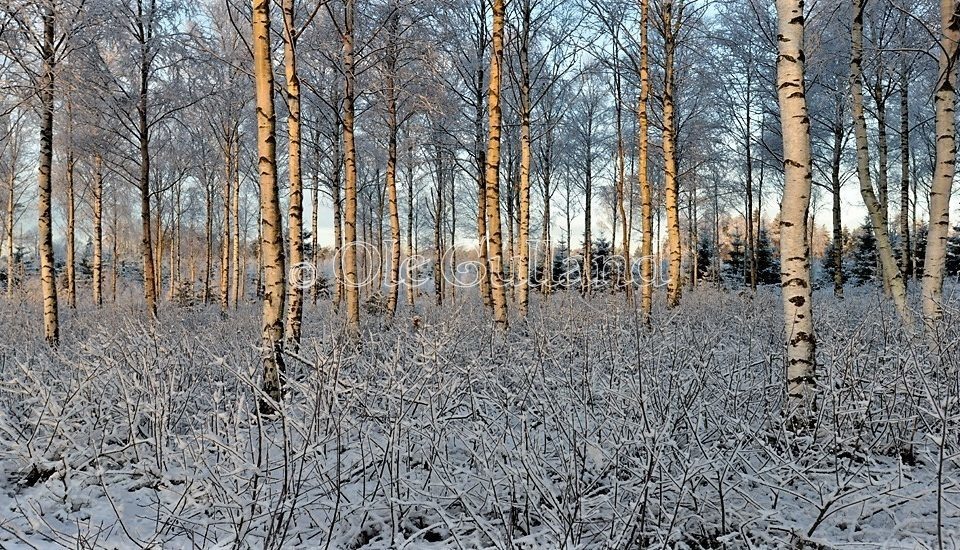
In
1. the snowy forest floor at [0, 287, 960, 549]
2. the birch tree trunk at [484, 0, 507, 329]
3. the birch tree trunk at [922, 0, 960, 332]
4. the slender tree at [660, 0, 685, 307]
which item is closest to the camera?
the snowy forest floor at [0, 287, 960, 549]

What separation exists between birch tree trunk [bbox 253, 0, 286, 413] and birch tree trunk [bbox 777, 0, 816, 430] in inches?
165

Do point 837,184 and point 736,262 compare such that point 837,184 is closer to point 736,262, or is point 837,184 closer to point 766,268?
point 766,268

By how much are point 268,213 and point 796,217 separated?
174 inches

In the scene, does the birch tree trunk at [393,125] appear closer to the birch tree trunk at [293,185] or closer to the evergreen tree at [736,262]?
the birch tree trunk at [293,185]

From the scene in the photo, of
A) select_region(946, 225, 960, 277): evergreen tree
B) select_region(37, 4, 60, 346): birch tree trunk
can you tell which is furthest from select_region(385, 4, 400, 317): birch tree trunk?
select_region(946, 225, 960, 277): evergreen tree

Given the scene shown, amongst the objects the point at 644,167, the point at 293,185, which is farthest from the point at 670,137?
the point at 293,185

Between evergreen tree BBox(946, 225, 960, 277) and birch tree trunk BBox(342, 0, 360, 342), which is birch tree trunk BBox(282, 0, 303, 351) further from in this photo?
evergreen tree BBox(946, 225, 960, 277)

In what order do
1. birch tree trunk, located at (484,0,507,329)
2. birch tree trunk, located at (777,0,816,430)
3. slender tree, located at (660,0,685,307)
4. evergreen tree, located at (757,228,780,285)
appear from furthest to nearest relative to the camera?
evergreen tree, located at (757,228,780,285) → slender tree, located at (660,0,685,307) → birch tree trunk, located at (484,0,507,329) → birch tree trunk, located at (777,0,816,430)

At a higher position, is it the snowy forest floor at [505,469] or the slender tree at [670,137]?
the slender tree at [670,137]

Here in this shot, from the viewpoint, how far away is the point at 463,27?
35.5 ft

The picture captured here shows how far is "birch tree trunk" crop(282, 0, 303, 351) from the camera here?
541 cm

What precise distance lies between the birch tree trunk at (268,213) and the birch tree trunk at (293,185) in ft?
1.66

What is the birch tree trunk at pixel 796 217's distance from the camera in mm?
3543

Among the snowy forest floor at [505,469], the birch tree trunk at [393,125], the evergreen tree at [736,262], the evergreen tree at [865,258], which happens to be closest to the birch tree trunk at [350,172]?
the birch tree trunk at [393,125]
